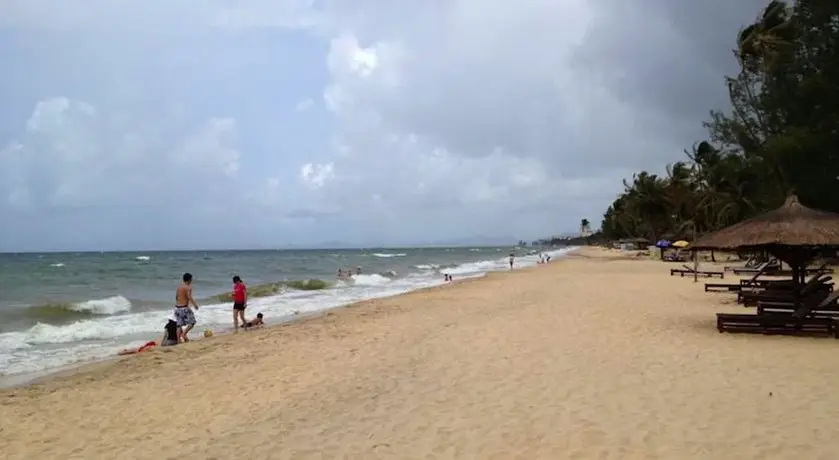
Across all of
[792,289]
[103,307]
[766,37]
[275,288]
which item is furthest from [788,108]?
[103,307]

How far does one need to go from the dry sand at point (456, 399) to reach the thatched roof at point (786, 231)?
5.16 feet

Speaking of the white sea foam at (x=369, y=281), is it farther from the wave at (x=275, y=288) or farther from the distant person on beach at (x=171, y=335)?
the distant person on beach at (x=171, y=335)

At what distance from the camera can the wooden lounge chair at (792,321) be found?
10.9 m

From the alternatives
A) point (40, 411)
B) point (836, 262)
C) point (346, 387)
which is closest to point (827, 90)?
point (836, 262)

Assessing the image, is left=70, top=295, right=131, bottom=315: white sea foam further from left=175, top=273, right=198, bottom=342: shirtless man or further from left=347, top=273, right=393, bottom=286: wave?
left=347, top=273, right=393, bottom=286: wave

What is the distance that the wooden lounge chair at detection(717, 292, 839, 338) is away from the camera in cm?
1085

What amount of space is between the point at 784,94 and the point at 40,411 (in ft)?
104

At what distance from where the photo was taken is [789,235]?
1064cm

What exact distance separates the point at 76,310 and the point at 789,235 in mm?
22172

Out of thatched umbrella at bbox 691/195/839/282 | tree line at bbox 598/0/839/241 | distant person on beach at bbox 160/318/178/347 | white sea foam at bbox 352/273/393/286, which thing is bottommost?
white sea foam at bbox 352/273/393/286

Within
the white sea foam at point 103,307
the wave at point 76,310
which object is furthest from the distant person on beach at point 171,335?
the white sea foam at point 103,307

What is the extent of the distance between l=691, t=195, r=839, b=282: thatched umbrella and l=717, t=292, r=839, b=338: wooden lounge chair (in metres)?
0.68

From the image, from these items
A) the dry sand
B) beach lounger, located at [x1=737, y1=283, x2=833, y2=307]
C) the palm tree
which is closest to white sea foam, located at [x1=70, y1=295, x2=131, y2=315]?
Result: the dry sand

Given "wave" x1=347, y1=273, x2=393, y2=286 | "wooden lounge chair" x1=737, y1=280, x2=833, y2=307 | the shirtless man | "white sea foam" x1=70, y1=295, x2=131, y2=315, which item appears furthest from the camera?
"wave" x1=347, y1=273, x2=393, y2=286
